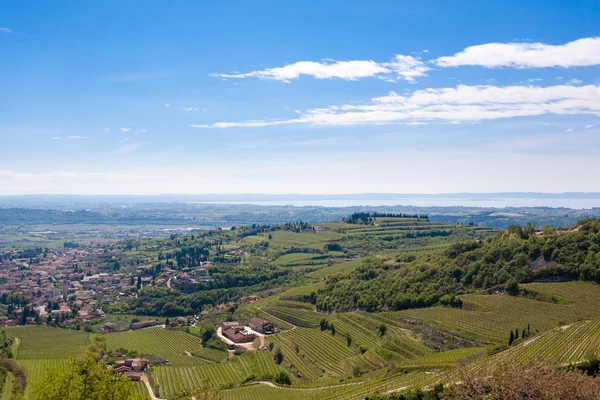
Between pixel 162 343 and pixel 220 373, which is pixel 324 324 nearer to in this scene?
pixel 220 373

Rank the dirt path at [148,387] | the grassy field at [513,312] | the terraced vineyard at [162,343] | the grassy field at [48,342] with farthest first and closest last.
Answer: the grassy field at [48,342] < the terraced vineyard at [162,343] < the dirt path at [148,387] < the grassy field at [513,312]

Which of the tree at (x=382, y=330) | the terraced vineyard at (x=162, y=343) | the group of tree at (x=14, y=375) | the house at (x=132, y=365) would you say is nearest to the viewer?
the group of tree at (x=14, y=375)

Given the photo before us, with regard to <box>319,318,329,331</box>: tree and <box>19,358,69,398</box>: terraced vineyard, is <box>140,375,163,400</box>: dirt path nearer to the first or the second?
<box>19,358,69,398</box>: terraced vineyard

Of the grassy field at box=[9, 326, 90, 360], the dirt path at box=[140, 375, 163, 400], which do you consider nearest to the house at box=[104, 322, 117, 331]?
the grassy field at box=[9, 326, 90, 360]

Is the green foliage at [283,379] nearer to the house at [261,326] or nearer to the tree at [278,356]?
the tree at [278,356]

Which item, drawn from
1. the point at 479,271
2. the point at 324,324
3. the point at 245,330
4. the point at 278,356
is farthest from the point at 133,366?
the point at 479,271

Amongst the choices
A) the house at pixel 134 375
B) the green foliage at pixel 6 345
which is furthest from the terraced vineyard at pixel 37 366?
the house at pixel 134 375
